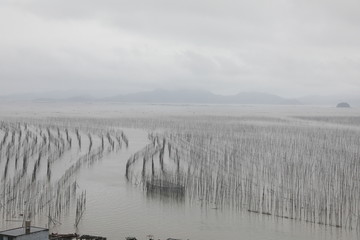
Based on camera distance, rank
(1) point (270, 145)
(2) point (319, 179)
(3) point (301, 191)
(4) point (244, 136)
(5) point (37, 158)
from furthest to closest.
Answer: (4) point (244, 136) → (1) point (270, 145) → (5) point (37, 158) → (2) point (319, 179) → (3) point (301, 191)

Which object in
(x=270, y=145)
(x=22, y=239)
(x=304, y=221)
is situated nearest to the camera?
(x=22, y=239)

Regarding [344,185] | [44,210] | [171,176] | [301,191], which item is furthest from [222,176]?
[44,210]

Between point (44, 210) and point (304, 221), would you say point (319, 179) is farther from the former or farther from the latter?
point (44, 210)

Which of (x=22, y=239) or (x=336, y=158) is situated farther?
(x=336, y=158)

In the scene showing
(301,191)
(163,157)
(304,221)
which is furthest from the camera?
(163,157)

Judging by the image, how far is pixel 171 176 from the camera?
76.7ft

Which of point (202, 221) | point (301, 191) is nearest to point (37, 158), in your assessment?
point (202, 221)

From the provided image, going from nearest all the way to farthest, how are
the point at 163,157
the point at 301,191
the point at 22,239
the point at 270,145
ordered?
the point at 22,239 < the point at 301,191 < the point at 163,157 < the point at 270,145

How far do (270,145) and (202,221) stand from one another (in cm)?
1943

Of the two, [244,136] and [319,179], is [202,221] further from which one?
[244,136]

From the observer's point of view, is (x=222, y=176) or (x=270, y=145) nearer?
(x=222, y=176)

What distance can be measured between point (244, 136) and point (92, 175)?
20639 millimetres

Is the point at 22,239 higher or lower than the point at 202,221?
higher

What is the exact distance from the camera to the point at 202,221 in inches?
693
